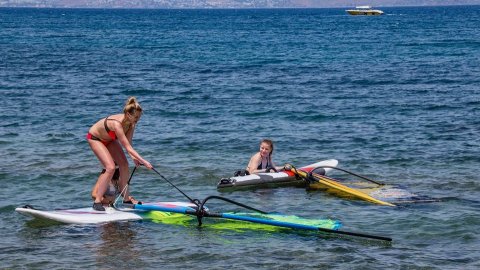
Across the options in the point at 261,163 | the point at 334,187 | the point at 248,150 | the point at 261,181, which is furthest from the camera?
the point at 248,150

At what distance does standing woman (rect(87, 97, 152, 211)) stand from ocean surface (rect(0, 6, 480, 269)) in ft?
2.46

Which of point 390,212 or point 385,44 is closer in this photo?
point 390,212

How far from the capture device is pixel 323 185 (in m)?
17.4

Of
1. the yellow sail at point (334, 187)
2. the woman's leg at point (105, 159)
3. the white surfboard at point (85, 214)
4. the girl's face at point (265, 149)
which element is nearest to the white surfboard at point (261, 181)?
the yellow sail at point (334, 187)

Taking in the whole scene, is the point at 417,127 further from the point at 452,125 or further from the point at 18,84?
the point at 18,84

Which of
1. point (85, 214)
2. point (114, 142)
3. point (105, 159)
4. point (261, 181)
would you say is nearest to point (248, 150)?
point (261, 181)

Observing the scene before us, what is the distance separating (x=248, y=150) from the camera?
21875mm

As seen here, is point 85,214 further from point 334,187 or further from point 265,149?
point 334,187

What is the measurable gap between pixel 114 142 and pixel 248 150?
8.08 m

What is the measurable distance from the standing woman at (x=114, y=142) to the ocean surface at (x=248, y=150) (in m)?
0.75

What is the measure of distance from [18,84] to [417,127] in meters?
19.8

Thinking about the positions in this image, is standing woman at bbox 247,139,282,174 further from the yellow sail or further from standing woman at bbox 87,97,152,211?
standing woman at bbox 87,97,152,211

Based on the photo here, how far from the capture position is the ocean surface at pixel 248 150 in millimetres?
12758

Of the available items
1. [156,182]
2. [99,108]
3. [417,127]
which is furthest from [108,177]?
[99,108]
